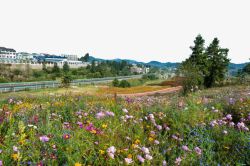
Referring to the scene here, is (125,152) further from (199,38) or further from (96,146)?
(199,38)

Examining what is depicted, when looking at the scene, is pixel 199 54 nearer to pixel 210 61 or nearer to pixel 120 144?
pixel 210 61

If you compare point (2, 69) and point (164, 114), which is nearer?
point (164, 114)

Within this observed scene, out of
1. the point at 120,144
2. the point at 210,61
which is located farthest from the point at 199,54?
the point at 120,144

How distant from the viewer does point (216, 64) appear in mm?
48719

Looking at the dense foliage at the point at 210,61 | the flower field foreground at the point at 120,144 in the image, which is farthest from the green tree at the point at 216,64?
the flower field foreground at the point at 120,144

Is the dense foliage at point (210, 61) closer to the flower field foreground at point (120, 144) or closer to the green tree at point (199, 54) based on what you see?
the green tree at point (199, 54)

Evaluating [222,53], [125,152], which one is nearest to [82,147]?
[125,152]

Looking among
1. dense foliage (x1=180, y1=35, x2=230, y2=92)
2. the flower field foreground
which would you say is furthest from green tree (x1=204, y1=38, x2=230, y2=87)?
the flower field foreground

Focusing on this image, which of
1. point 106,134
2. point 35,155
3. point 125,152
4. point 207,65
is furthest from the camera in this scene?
point 207,65

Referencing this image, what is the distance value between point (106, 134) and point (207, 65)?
Answer: 151 ft

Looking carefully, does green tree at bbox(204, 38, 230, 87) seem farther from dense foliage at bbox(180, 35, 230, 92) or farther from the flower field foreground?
the flower field foreground

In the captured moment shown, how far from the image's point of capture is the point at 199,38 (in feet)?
156

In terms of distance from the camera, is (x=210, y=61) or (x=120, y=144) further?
(x=210, y=61)

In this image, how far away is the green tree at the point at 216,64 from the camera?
4828 cm
